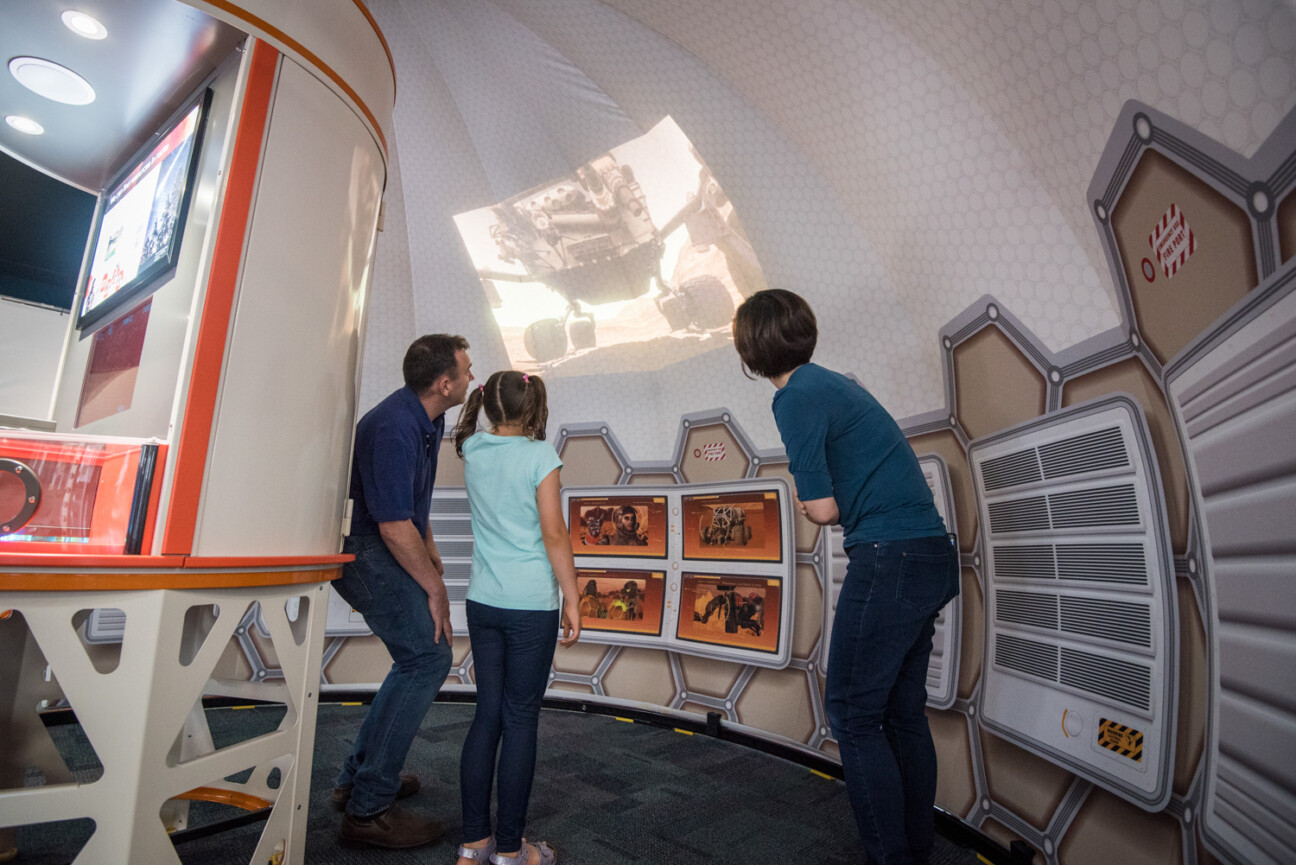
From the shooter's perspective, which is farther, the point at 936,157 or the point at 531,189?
the point at 531,189

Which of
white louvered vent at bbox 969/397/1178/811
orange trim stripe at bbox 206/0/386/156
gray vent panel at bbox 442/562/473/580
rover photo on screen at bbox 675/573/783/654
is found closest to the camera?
white louvered vent at bbox 969/397/1178/811

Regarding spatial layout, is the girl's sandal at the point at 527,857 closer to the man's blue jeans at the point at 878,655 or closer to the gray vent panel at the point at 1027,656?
the man's blue jeans at the point at 878,655

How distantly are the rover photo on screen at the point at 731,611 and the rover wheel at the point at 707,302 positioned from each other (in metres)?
1.50

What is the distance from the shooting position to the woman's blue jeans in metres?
1.79

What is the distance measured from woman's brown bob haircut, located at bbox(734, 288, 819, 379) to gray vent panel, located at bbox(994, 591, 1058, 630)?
3.31 feet

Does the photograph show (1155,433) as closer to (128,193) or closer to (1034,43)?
(1034,43)

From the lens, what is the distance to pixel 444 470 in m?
4.46

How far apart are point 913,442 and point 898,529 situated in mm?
1208

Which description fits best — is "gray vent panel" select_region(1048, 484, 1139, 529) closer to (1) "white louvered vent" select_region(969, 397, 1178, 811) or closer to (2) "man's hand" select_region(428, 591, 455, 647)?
(1) "white louvered vent" select_region(969, 397, 1178, 811)

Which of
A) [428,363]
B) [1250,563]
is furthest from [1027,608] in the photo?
[428,363]

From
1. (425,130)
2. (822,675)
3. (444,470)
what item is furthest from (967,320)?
(425,130)

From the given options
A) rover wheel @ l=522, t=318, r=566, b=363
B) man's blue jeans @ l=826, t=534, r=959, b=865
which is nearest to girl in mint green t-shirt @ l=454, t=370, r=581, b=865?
man's blue jeans @ l=826, t=534, r=959, b=865

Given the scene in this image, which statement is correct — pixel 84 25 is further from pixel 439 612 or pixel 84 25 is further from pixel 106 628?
pixel 106 628

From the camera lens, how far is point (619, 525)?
4.06m
